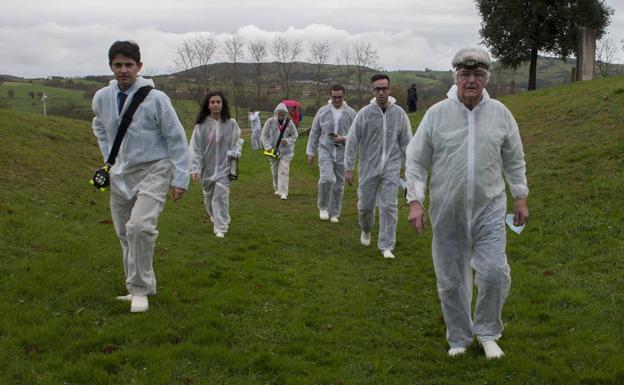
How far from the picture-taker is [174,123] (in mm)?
5266

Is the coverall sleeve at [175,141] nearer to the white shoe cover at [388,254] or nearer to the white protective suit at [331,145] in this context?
the white shoe cover at [388,254]

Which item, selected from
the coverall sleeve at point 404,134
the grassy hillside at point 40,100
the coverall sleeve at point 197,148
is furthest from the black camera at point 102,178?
the grassy hillside at point 40,100

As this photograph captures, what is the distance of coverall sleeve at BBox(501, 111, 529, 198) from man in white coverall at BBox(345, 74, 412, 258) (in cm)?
354

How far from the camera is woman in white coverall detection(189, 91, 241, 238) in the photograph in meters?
9.20

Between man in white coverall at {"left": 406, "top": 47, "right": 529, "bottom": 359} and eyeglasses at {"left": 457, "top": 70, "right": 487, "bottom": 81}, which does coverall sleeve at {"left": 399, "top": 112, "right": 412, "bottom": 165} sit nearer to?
man in white coverall at {"left": 406, "top": 47, "right": 529, "bottom": 359}

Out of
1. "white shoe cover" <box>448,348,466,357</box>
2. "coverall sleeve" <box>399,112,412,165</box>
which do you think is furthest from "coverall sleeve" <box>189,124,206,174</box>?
"white shoe cover" <box>448,348,466,357</box>

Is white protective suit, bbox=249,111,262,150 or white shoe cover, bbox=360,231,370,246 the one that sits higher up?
white protective suit, bbox=249,111,262,150

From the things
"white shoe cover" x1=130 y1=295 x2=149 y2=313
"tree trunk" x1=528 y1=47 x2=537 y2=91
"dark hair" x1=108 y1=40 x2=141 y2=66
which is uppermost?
"tree trunk" x1=528 y1=47 x2=537 y2=91

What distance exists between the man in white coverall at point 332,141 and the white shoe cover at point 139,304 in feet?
18.7

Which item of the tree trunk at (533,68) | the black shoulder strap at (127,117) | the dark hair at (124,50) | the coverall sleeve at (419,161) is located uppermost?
the tree trunk at (533,68)

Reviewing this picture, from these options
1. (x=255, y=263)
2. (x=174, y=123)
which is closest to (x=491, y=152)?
(x=174, y=123)

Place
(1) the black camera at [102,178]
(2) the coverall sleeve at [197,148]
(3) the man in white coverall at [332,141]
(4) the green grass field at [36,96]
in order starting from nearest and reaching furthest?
(1) the black camera at [102,178]
(2) the coverall sleeve at [197,148]
(3) the man in white coverall at [332,141]
(4) the green grass field at [36,96]

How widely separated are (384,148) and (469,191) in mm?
3886

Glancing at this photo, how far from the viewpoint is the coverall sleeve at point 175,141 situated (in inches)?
206
